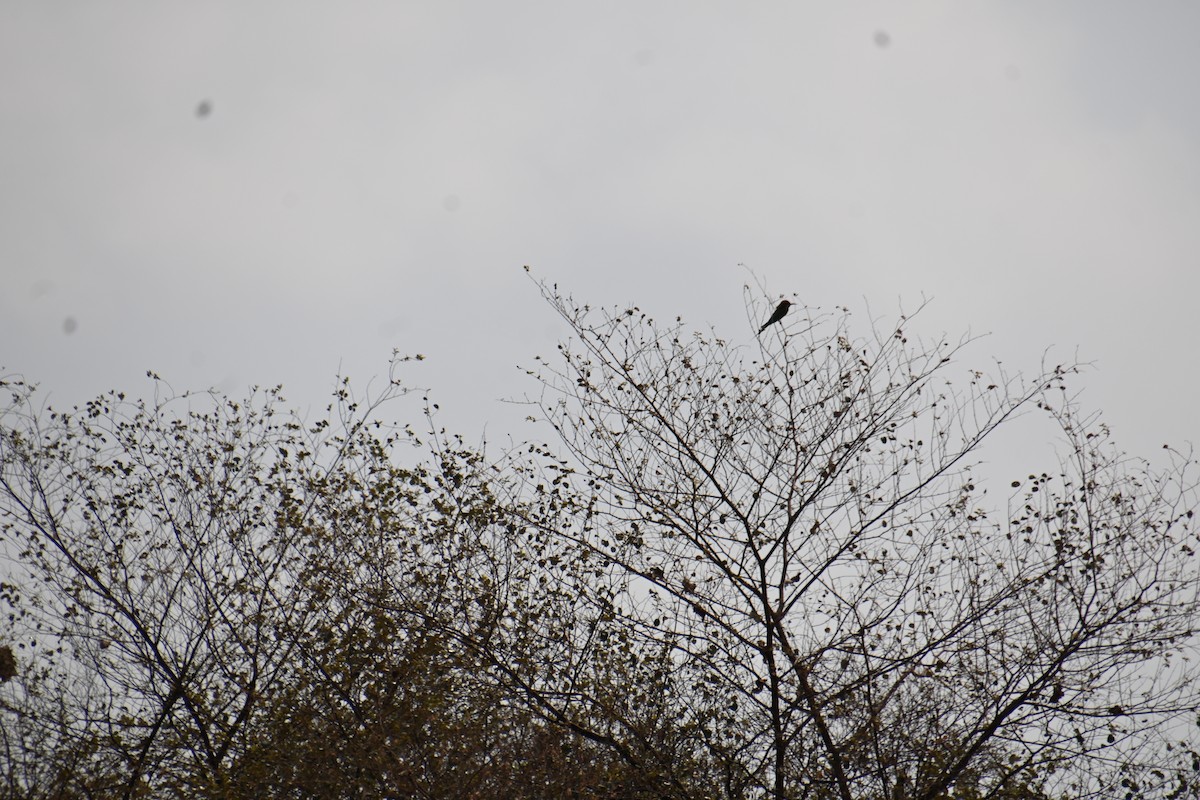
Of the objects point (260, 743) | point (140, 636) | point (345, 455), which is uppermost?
point (345, 455)

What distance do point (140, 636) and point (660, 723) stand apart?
226 inches

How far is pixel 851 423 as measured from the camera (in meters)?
8.32

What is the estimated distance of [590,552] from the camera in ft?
26.8

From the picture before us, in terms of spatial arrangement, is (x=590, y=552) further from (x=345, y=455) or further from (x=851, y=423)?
(x=345, y=455)

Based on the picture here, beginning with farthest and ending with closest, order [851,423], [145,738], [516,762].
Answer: [145,738] < [851,423] < [516,762]

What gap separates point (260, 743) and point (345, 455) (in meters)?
3.15

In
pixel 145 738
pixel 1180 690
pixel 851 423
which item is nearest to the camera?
pixel 1180 690

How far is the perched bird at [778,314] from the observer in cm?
824

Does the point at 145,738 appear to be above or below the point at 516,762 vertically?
above

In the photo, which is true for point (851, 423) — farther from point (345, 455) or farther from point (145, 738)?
point (145, 738)

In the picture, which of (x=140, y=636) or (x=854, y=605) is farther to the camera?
(x=140, y=636)

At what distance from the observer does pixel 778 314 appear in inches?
328

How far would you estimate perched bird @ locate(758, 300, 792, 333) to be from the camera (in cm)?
824

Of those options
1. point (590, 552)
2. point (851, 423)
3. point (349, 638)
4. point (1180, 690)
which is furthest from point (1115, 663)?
point (349, 638)
